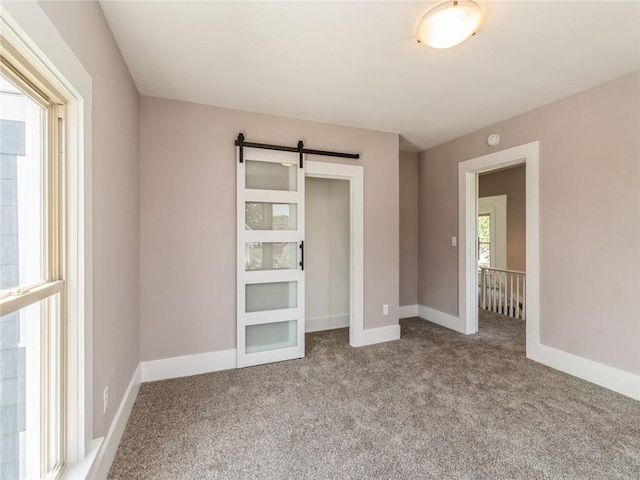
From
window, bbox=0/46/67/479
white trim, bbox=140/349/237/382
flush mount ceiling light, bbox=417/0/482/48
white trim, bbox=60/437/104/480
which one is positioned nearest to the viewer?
window, bbox=0/46/67/479

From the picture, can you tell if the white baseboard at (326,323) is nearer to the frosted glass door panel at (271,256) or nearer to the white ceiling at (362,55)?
the frosted glass door panel at (271,256)

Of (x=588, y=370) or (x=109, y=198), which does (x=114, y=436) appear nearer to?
(x=109, y=198)

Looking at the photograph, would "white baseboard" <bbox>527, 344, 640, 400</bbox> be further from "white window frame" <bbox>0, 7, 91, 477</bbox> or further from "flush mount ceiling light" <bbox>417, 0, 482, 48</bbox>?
"white window frame" <bbox>0, 7, 91, 477</bbox>

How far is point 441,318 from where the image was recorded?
4.05 metres

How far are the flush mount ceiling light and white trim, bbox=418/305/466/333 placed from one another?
3.21m

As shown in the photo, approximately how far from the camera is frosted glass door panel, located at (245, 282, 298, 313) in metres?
2.89

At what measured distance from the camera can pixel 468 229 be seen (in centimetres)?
365

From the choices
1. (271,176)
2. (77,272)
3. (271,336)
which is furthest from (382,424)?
(271,176)

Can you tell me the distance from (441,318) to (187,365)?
3232 mm

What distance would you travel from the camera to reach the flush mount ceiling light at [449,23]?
4.97 ft

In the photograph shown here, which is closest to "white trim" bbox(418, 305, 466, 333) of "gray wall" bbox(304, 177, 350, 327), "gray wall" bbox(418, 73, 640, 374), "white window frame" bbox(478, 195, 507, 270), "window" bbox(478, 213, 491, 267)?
"gray wall" bbox(418, 73, 640, 374)

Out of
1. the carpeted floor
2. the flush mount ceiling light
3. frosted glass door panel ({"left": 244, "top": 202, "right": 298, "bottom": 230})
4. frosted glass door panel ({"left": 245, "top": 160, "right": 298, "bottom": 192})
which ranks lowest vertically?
the carpeted floor

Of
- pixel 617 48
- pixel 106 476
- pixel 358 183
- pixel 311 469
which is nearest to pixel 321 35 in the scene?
pixel 358 183

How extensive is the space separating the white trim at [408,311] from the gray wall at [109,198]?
3447 millimetres
